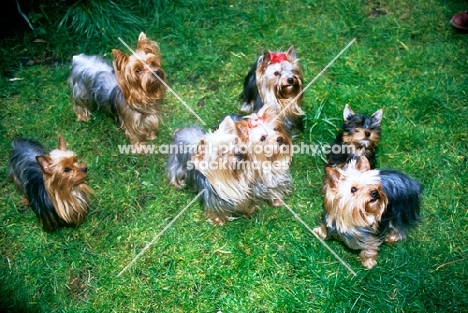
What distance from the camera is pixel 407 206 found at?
11.8 ft

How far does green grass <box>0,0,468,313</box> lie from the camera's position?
380cm

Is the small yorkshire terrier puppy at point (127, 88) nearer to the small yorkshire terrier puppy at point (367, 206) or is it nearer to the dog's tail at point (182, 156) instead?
the dog's tail at point (182, 156)

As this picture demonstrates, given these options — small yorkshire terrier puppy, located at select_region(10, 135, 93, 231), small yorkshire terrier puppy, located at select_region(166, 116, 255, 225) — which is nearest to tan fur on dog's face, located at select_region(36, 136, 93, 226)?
small yorkshire terrier puppy, located at select_region(10, 135, 93, 231)

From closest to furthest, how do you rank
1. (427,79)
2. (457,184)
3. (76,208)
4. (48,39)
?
(76,208) < (457,184) < (427,79) < (48,39)

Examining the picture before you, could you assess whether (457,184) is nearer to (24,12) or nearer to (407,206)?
(407,206)

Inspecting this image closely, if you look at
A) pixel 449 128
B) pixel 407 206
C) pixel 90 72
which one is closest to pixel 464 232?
pixel 407 206

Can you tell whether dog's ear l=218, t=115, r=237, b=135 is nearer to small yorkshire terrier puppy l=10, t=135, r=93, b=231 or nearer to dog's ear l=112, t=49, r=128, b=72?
dog's ear l=112, t=49, r=128, b=72

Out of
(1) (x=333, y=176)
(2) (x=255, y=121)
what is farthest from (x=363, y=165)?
(2) (x=255, y=121)

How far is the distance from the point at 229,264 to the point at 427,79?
3015mm

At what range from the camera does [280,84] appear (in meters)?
3.97

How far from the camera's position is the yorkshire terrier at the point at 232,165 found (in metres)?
3.49

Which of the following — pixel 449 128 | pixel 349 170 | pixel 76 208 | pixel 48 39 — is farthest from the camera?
pixel 48 39

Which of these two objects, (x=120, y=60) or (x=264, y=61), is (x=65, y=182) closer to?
(x=120, y=60)

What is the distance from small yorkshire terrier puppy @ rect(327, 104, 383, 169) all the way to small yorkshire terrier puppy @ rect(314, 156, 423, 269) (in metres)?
0.21
